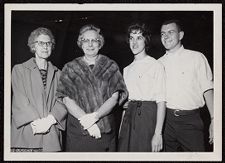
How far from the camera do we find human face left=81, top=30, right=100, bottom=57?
1766 millimetres

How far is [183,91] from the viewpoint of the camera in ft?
5.77

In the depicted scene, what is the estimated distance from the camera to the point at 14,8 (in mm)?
1787

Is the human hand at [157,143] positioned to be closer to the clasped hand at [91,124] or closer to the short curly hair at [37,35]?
the clasped hand at [91,124]

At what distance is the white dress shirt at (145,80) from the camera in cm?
175

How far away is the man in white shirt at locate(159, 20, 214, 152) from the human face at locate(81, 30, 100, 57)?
269 millimetres

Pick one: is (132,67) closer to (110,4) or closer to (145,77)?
(145,77)

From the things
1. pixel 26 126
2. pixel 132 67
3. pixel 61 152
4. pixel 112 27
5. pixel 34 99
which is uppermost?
pixel 112 27

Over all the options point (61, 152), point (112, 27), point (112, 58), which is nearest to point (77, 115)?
point (61, 152)

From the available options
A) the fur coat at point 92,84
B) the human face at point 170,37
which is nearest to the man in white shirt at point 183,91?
the human face at point 170,37

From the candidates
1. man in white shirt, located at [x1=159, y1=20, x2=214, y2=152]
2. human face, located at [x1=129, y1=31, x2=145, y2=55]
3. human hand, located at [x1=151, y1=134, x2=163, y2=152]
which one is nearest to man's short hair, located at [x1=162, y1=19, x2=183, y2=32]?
man in white shirt, located at [x1=159, y1=20, x2=214, y2=152]

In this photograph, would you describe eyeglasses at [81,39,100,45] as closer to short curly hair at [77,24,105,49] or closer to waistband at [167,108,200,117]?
short curly hair at [77,24,105,49]

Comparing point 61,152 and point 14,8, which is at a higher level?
point 14,8

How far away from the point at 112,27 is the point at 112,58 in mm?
128

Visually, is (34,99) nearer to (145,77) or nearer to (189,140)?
(145,77)
